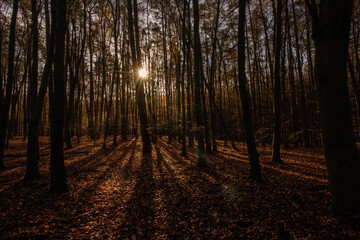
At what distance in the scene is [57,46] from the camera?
166 inches

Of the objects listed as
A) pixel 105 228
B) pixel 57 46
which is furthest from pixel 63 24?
pixel 105 228

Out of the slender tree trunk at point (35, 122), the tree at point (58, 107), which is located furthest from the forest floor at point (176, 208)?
the tree at point (58, 107)

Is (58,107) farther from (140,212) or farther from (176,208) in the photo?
(176,208)

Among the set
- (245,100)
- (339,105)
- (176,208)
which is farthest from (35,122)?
(339,105)

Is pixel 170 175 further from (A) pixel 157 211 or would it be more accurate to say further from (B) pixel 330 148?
(B) pixel 330 148

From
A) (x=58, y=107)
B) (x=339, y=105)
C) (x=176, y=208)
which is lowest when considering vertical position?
(x=176, y=208)

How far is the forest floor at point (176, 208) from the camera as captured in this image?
2.68 meters

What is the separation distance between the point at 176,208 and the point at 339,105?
3.77 metres

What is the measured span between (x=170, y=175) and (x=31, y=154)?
16.4 ft

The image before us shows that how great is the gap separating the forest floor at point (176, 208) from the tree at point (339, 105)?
0.58 meters

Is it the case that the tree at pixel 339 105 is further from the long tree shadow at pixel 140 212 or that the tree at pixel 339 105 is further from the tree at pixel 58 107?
the tree at pixel 58 107

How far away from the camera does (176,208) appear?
3.56 metres

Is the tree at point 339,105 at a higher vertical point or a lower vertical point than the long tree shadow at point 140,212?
higher

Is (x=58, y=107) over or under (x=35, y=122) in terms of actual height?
over
